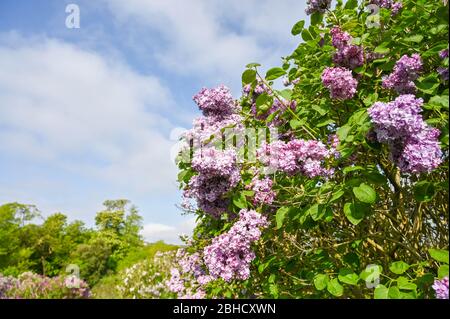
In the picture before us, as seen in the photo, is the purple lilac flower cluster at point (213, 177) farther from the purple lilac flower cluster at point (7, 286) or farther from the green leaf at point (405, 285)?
the purple lilac flower cluster at point (7, 286)

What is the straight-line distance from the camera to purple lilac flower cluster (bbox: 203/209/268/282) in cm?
281

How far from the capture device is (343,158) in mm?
2586

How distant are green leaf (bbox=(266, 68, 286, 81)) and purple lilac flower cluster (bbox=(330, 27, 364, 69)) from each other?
1.38 ft

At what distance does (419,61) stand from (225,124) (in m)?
1.61

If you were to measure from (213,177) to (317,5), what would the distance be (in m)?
1.87

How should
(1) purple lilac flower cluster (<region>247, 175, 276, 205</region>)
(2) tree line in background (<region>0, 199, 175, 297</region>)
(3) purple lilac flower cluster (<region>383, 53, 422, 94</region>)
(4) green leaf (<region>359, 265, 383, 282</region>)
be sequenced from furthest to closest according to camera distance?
(2) tree line in background (<region>0, 199, 175, 297</region>), (1) purple lilac flower cluster (<region>247, 175, 276, 205</region>), (3) purple lilac flower cluster (<region>383, 53, 422, 94</region>), (4) green leaf (<region>359, 265, 383, 282</region>)

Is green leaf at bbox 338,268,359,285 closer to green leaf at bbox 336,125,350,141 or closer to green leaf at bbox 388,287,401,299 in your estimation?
green leaf at bbox 388,287,401,299

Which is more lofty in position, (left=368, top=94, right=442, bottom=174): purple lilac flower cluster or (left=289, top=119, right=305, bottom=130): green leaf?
(left=289, top=119, right=305, bottom=130): green leaf

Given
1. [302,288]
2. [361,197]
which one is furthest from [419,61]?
[302,288]

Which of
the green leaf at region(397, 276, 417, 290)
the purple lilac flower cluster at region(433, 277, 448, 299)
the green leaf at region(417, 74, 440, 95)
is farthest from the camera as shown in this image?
the green leaf at region(417, 74, 440, 95)

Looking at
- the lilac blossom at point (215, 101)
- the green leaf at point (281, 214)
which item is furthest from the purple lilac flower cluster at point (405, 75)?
the lilac blossom at point (215, 101)

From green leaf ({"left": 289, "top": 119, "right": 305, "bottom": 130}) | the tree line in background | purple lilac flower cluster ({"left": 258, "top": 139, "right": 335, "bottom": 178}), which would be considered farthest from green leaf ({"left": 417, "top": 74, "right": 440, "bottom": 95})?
the tree line in background

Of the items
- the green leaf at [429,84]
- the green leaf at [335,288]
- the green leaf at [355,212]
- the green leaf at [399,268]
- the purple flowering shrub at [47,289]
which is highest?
the green leaf at [429,84]

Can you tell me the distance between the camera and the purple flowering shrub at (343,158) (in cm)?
219
